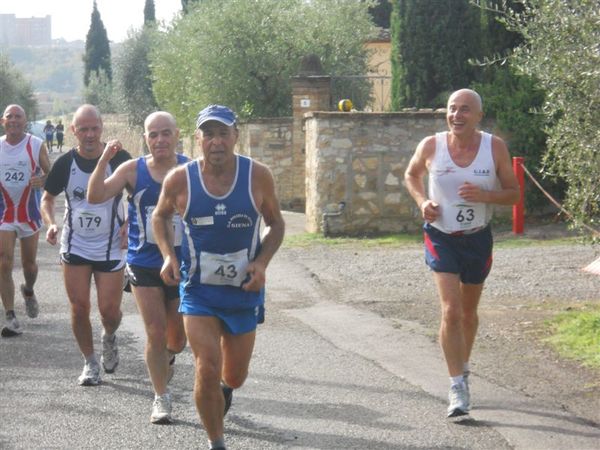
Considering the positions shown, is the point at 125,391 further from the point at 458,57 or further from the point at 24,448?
the point at 458,57

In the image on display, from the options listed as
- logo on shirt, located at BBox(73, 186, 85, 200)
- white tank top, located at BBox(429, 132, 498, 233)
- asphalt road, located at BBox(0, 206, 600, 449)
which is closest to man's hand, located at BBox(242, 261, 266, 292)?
asphalt road, located at BBox(0, 206, 600, 449)

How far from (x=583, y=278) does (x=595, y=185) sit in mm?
4552

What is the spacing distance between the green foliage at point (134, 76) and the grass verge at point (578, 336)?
44555mm

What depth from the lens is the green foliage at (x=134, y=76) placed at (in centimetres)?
5541

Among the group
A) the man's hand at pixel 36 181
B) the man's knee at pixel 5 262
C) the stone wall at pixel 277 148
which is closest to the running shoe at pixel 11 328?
the man's knee at pixel 5 262

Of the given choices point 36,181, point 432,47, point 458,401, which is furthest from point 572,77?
point 432,47

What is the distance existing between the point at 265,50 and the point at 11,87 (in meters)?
24.9

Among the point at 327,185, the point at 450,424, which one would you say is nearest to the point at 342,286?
the point at 327,185

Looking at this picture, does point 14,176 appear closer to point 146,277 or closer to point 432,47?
point 146,277

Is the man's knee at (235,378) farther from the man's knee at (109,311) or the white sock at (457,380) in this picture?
the man's knee at (109,311)

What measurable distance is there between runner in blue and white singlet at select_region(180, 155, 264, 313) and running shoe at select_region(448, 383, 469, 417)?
1630 mm

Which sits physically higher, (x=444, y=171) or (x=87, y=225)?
(x=444, y=171)

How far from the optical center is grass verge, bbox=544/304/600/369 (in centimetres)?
989

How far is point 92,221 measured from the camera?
945cm
